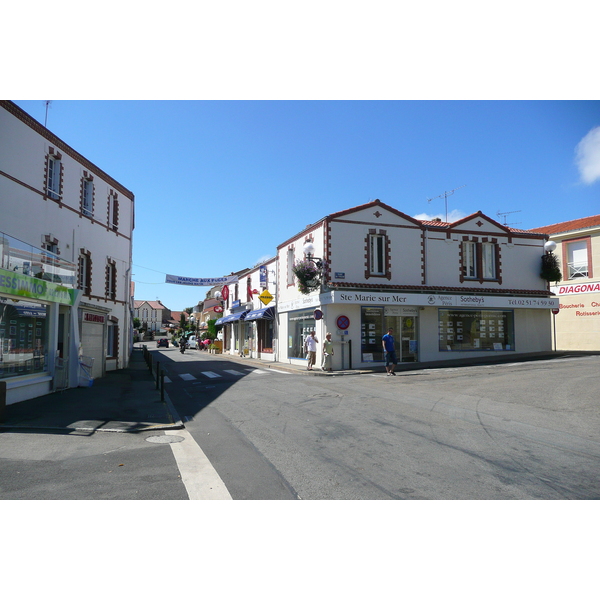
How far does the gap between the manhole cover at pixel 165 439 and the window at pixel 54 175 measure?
14273mm

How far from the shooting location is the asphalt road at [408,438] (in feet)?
17.8

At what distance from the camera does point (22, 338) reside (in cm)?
1187

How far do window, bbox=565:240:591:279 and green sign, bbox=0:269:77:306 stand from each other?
85.0 feet

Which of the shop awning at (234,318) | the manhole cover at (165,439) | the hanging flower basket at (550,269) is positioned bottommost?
the manhole cover at (165,439)

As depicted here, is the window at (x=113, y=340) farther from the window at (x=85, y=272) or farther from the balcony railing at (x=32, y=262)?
the balcony railing at (x=32, y=262)

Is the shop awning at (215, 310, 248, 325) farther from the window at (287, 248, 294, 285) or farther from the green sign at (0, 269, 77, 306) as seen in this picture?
the green sign at (0, 269, 77, 306)

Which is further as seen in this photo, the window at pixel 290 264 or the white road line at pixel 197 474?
the window at pixel 290 264

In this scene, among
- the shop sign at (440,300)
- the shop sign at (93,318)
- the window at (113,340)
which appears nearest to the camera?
the shop sign at (93,318)

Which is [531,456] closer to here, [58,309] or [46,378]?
[46,378]

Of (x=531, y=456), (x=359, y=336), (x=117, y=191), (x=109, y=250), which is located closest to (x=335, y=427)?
(x=531, y=456)

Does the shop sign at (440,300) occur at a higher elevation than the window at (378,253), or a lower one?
lower

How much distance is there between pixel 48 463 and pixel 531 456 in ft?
21.6

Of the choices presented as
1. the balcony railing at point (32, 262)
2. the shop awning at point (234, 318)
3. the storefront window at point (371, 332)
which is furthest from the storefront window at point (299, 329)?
the balcony railing at point (32, 262)

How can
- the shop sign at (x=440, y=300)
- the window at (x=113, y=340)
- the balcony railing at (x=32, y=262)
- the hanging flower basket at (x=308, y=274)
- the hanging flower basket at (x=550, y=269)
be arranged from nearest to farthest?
the balcony railing at (x=32, y=262), the shop sign at (x=440, y=300), the hanging flower basket at (x=308, y=274), the window at (x=113, y=340), the hanging flower basket at (x=550, y=269)
